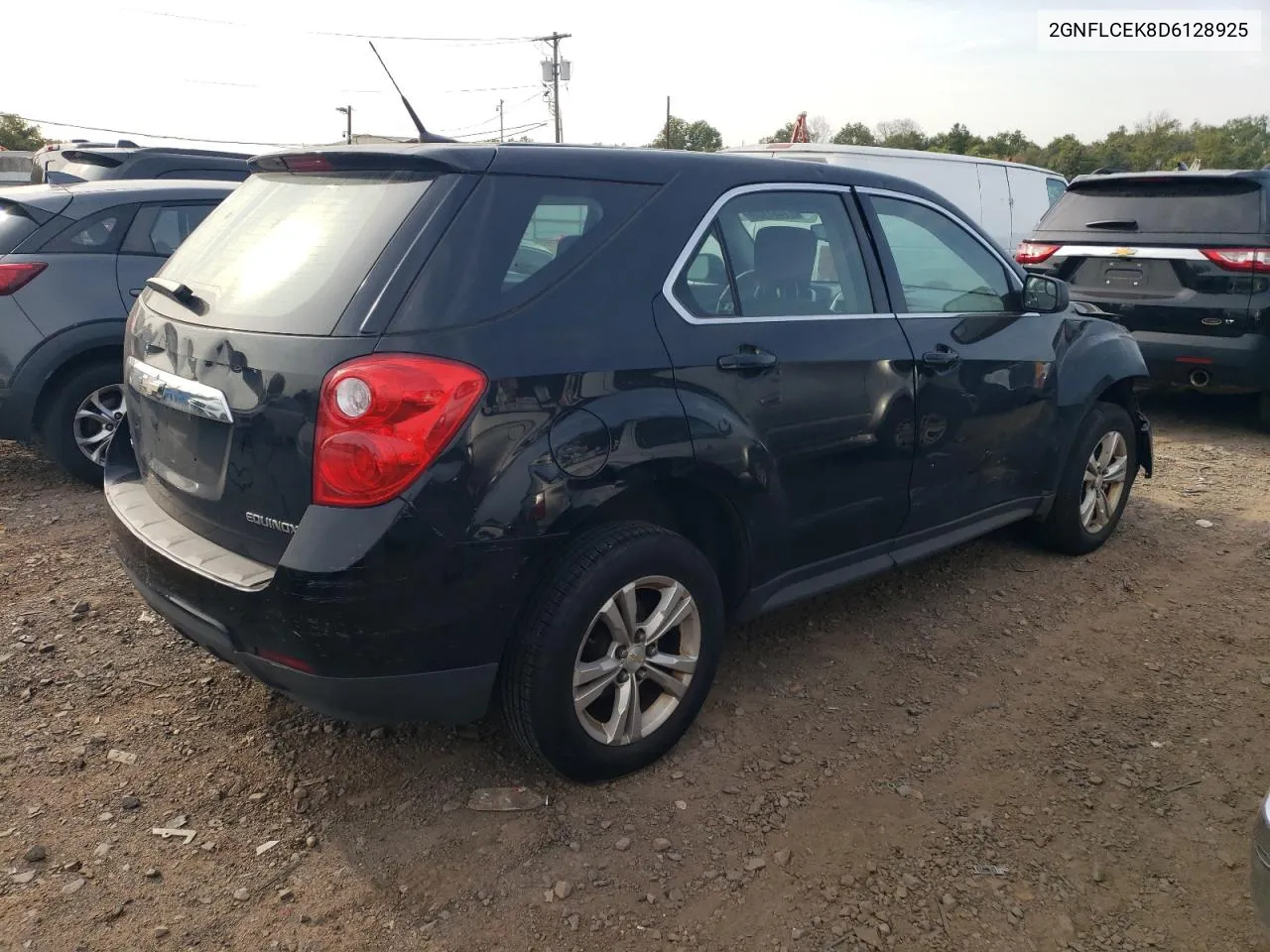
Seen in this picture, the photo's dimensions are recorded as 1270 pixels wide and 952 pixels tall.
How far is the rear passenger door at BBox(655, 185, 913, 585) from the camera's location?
2.96 metres

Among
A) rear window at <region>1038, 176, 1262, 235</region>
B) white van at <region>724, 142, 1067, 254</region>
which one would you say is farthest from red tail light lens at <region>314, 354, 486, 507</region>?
white van at <region>724, 142, 1067, 254</region>

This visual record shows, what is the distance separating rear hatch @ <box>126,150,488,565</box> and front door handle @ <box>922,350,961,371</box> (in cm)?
186

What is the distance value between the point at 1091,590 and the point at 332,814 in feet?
10.9

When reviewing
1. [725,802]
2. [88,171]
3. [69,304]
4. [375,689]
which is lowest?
[725,802]

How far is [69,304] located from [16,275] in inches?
10.7

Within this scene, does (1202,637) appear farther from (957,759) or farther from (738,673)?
(738,673)

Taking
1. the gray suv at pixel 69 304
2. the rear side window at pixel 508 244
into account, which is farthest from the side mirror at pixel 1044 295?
the gray suv at pixel 69 304

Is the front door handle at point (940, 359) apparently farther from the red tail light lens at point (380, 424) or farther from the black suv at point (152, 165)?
the black suv at point (152, 165)

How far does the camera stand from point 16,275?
17.0 ft

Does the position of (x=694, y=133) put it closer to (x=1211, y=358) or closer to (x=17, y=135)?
(x=17, y=135)

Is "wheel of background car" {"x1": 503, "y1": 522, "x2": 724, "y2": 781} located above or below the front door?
below

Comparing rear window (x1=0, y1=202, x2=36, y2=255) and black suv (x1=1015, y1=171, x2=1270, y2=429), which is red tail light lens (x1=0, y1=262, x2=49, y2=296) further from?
black suv (x1=1015, y1=171, x2=1270, y2=429)

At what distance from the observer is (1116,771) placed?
307cm

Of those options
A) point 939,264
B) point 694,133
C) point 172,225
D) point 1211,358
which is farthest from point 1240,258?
point 694,133
